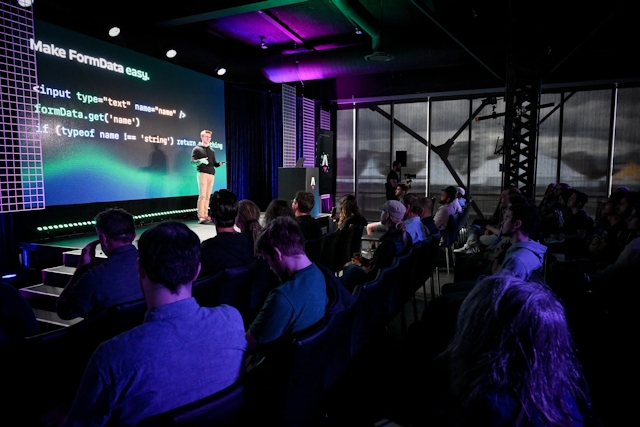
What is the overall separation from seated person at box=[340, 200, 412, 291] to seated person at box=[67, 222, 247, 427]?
6.59ft

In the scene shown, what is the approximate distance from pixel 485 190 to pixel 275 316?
34.7 feet

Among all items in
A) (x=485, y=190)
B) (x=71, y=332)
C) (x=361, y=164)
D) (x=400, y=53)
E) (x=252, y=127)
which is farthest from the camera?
(x=361, y=164)

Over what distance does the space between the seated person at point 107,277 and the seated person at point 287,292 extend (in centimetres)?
82

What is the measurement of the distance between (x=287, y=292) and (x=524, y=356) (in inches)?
39.8

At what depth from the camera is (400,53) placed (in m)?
7.54

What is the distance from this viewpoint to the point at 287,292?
174cm

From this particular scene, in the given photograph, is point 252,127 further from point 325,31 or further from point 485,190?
point 485,190

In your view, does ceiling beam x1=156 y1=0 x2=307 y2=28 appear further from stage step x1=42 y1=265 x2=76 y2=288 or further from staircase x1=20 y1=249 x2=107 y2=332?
stage step x1=42 y1=265 x2=76 y2=288

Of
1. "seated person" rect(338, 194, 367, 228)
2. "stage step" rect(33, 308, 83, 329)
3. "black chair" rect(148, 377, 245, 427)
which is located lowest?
"stage step" rect(33, 308, 83, 329)

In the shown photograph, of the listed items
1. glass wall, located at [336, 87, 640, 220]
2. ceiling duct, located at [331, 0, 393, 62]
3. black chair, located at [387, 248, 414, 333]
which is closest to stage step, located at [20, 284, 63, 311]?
black chair, located at [387, 248, 414, 333]

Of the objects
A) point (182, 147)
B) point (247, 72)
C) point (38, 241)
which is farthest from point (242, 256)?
point (247, 72)

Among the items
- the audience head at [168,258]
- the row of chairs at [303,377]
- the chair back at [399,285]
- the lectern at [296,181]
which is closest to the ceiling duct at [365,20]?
the lectern at [296,181]

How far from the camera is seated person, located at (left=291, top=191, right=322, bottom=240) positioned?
13.8 feet

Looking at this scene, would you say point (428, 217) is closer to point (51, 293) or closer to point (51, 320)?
point (51, 320)
